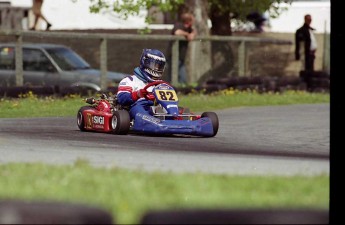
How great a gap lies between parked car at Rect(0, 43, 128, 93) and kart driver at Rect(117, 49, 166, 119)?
21.7 ft

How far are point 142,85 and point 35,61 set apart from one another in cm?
814

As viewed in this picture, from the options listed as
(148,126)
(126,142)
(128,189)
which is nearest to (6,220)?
(128,189)

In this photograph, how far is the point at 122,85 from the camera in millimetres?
14797

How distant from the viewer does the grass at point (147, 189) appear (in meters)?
7.34

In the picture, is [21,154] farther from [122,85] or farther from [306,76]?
[306,76]

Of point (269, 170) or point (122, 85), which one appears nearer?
point (269, 170)

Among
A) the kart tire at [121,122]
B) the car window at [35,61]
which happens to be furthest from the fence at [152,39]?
the kart tire at [121,122]

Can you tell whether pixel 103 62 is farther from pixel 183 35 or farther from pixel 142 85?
pixel 142 85

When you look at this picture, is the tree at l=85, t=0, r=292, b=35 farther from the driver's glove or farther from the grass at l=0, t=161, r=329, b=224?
the grass at l=0, t=161, r=329, b=224

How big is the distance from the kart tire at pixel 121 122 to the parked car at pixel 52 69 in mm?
6956

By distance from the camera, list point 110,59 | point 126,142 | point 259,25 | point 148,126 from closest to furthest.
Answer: point 126,142 < point 148,126 < point 110,59 < point 259,25

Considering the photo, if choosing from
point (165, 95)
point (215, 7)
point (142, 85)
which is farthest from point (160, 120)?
point (215, 7)

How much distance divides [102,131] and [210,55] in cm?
1188

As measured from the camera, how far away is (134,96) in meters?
14.6
